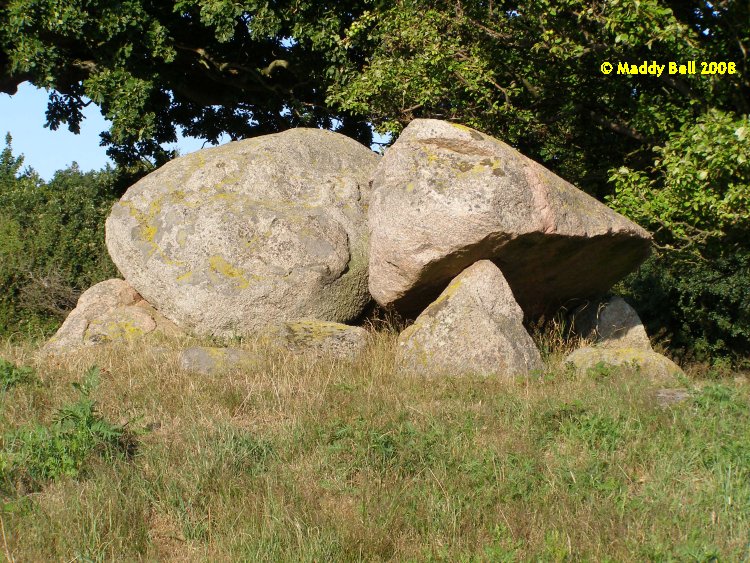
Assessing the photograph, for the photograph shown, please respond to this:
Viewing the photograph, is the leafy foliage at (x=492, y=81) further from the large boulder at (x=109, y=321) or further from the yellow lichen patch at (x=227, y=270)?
the yellow lichen patch at (x=227, y=270)

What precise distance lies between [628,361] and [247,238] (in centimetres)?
455

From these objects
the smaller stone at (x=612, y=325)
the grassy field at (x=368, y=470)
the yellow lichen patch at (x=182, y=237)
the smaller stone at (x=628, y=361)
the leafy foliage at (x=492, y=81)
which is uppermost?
the leafy foliage at (x=492, y=81)

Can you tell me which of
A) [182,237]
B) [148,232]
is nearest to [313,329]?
[182,237]

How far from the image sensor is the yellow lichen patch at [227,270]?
9.80 m

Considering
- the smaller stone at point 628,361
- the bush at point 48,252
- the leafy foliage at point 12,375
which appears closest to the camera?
the leafy foliage at point 12,375

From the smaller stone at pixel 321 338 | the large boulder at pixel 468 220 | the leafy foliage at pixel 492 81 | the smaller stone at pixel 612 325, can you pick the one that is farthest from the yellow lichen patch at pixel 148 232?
the smaller stone at pixel 612 325

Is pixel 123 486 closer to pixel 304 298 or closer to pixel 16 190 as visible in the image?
pixel 304 298

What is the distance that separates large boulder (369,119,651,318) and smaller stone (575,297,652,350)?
88 centimetres

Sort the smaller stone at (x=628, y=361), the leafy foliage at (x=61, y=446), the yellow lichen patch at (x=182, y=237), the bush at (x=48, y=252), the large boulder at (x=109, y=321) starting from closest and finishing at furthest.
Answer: the leafy foliage at (x=61, y=446) < the smaller stone at (x=628, y=361) < the large boulder at (x=109, y=321) < the yellow lichen patch at (x=182, y=237) < the bush at (x=48, y=252)

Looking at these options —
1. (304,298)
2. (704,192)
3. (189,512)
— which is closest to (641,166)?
(704,192)

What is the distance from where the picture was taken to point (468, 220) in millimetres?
8578

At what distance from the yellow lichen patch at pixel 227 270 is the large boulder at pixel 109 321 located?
35.1 inches

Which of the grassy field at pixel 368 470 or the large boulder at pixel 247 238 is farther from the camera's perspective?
the large boulder at pixel 247 238

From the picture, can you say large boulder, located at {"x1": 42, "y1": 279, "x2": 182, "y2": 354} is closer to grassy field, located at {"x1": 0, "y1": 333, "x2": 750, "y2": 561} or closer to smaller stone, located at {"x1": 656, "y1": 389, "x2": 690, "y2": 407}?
grassy field, located at {"x1": 0, "y1": 333, "x2": 750, "y2": 561}
